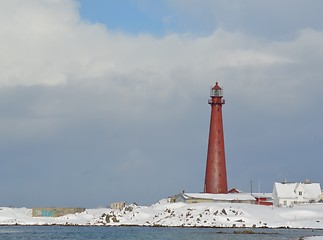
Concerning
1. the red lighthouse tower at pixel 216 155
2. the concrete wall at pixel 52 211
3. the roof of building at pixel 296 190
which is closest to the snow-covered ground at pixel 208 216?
the red lighthouse tower at pixel 216 155

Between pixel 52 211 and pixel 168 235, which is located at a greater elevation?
pixel 52 211

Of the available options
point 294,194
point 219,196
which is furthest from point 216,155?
point 294,194

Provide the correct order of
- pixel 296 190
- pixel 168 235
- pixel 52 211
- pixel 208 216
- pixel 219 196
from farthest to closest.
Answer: pixel 52 211 → pixel 296 190 → pixel 219 196 → pixel 208 216 → pixel 168 235

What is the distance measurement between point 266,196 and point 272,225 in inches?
1071

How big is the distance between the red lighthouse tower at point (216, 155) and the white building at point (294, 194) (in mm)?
15640

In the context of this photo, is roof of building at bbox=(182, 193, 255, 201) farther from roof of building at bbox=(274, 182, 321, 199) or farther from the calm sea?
the calm sea

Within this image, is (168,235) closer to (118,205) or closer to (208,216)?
(208,216)

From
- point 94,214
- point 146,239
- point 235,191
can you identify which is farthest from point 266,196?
point 146,239

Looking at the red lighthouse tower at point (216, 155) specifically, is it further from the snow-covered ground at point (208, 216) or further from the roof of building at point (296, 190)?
the roof of building at point (296, 190)

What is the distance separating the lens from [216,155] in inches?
3834

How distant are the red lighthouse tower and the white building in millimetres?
15640

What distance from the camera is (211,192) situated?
329 feet

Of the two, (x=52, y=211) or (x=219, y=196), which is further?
(x=52, y=211)

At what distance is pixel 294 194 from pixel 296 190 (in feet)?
3.28
